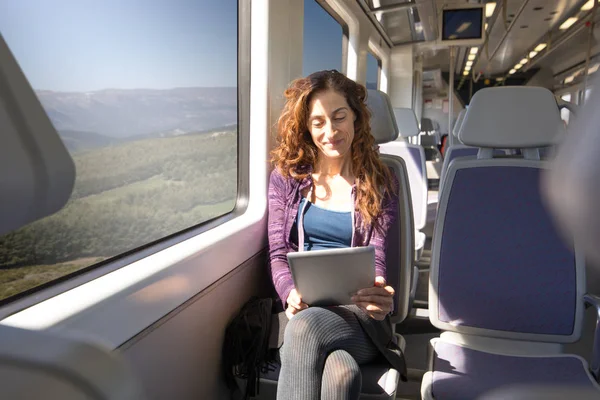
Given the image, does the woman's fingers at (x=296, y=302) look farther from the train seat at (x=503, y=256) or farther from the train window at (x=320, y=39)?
the train window at (x=320, y=39)

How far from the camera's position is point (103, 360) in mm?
263

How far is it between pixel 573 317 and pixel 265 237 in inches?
47.6

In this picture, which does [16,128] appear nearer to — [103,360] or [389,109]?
[103,360]

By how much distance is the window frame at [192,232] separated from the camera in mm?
1132

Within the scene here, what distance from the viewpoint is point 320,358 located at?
1546mm

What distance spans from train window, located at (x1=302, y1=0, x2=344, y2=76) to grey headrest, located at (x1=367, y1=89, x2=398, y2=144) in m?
0.66

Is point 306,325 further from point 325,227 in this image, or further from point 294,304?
point 325,227

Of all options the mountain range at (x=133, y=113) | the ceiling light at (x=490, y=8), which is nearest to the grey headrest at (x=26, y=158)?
the mountain range at (x=133, y=113)

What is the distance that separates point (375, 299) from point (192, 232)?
2.20 ft

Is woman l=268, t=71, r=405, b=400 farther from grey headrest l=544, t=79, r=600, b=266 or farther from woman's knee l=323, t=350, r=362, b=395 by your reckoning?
grey headrest l=544, t=79, r=600, b=266

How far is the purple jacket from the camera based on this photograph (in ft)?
6.21

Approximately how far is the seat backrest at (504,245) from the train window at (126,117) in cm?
91

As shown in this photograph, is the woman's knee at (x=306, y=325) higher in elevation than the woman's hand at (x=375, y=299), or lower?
lower

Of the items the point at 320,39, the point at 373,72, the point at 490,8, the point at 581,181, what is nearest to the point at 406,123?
the point at 320,39
